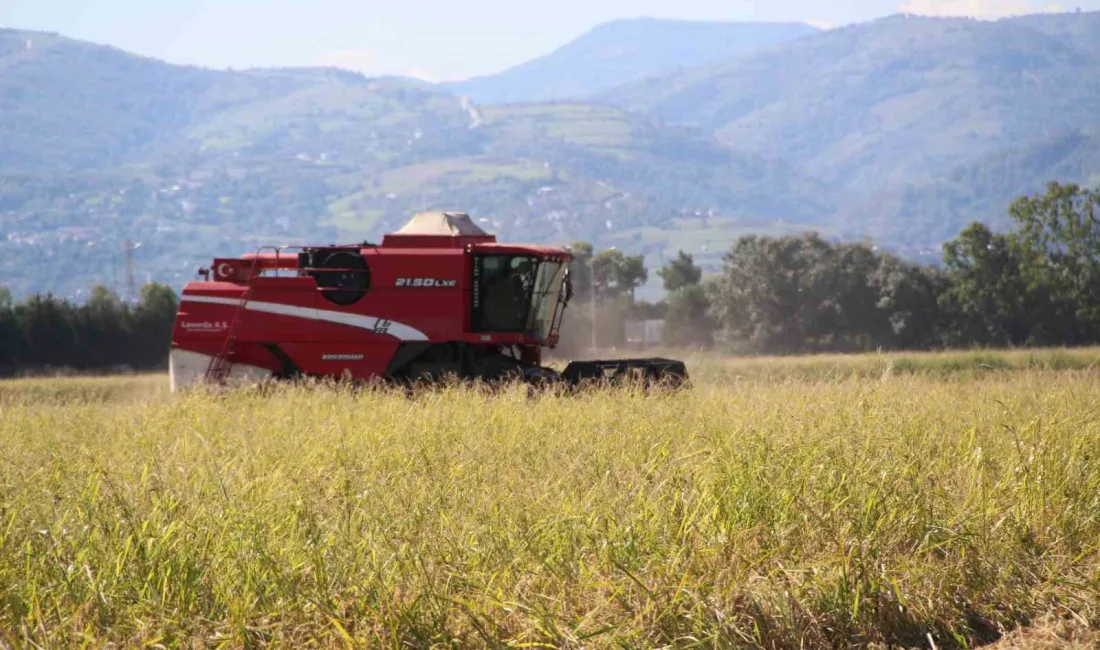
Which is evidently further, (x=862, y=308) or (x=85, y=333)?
(x=862, y=308)

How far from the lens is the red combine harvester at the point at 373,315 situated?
1792 cm

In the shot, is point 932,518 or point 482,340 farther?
point 482,340

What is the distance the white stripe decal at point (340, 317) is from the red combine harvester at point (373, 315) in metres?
0.01

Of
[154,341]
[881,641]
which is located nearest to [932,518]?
[881,641]

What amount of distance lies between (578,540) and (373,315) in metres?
12.4

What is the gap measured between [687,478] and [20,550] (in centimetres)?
340

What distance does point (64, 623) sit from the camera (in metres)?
4.83

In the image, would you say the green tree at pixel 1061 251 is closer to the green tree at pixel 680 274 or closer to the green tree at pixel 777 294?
the green tree at pixel 777 294

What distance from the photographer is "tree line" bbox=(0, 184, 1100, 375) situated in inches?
2146

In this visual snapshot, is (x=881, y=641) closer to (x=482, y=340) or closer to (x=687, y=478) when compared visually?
(x=687, y=478)

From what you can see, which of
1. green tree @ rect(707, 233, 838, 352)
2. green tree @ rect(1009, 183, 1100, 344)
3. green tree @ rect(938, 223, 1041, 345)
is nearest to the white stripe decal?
green tree @ rect(938, 223, 1041, 345)

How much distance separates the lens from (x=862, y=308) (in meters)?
66.2

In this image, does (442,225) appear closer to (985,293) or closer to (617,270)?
(985,293)

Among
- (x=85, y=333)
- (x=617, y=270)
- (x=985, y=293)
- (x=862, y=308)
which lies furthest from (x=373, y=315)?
A: (x=617, y=270)
